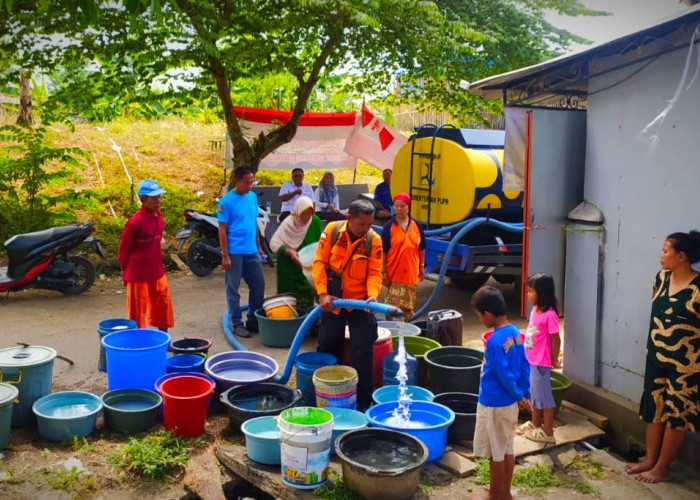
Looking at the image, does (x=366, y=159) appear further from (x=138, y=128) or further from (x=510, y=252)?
(x=138, y=128)

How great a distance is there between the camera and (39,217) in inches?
422

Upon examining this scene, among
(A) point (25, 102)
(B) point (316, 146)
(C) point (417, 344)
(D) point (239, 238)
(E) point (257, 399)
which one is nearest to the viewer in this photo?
(E) point (257, 399)

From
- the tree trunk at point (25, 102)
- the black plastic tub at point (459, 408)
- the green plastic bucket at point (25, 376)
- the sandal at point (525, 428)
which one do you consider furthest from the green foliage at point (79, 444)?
the tree trunk at point (25, 102)

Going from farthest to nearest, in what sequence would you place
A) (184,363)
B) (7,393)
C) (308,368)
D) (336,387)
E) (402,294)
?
(402,294) < (184,363) < (308,368) < (336,387) < (7,393)

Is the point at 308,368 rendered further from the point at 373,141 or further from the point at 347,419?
the point at 373,141

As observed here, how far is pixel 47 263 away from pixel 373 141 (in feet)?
24.7

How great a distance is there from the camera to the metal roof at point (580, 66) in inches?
180

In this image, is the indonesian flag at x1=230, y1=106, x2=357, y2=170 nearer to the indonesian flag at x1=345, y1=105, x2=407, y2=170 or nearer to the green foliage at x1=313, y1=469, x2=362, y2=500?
the indonesian flag at x1=345, y1=105, x2=407, y2=170

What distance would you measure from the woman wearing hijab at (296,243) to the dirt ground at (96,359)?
63 centimetres

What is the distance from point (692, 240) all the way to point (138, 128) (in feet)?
52.8

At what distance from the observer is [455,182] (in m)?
8.76

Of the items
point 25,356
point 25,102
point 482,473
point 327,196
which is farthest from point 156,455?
point 25,102

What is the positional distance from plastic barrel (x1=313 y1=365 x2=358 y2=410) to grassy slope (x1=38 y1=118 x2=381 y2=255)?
7481 mm

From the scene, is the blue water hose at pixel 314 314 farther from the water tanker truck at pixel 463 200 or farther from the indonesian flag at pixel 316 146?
the indonesian flag at pixel 316 146
